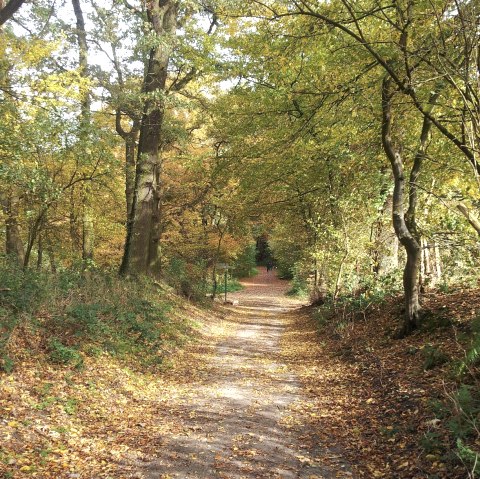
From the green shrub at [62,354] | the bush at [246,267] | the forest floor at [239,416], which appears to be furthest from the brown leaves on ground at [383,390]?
the bush at [246,267]

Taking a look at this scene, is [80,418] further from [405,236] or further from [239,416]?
[405,236]

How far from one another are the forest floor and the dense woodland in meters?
0.53

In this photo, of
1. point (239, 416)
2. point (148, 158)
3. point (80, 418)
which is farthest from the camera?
point (148, 158)

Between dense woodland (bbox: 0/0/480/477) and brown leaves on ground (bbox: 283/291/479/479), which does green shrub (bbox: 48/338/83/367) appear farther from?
brown leaves on ground (bbox: 283/291/479/479)

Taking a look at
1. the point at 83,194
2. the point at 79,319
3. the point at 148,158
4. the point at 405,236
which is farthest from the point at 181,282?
the point at 405,236

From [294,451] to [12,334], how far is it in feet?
14.0

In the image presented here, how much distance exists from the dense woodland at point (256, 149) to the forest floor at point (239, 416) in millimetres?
534

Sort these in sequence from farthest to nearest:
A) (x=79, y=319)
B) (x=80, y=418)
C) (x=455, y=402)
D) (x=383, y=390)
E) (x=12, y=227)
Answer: (x=12, y=227), (x=79, y=319), (x=383, y=390), (x=80, y=418), (x=455, y=402)

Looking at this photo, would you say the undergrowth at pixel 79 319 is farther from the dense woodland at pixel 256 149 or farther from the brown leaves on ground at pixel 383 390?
the brown leaves on ground at pixel 383 390

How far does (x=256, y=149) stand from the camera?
1344 centimetres

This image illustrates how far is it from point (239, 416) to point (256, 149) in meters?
9.11

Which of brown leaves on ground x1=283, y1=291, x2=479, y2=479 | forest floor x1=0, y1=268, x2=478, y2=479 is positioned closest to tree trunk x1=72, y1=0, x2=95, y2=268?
forest floor x1=0, y1=268, x2=478, y2=479

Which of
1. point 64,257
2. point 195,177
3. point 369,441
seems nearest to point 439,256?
point 369,441

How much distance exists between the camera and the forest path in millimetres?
4465
